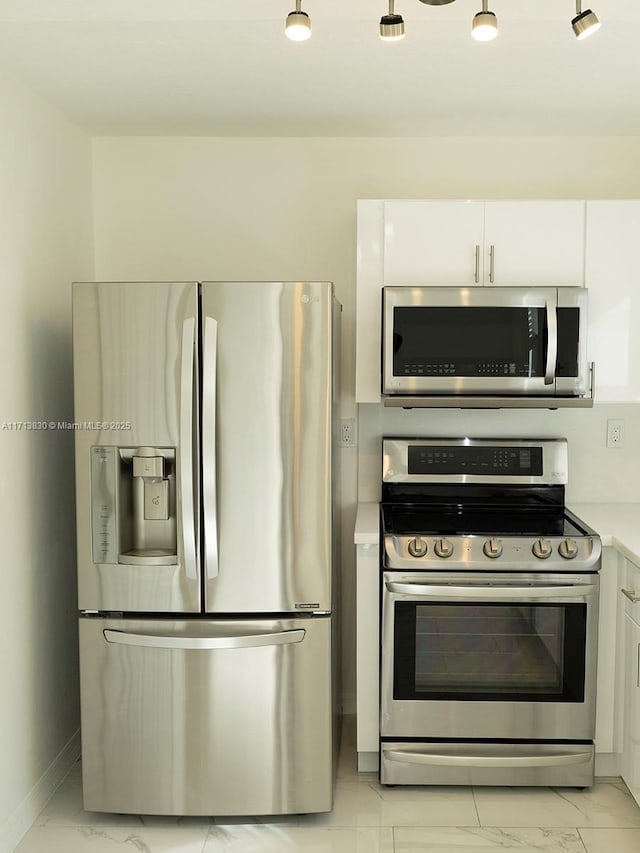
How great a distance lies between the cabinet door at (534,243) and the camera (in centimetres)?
294

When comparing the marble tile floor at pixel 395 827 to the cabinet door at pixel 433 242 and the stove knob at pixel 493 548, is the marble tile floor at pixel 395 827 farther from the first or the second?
the cabinet door at pixel 433 242

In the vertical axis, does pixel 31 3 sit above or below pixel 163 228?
above

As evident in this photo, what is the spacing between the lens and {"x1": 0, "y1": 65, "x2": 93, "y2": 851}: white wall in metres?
2.49

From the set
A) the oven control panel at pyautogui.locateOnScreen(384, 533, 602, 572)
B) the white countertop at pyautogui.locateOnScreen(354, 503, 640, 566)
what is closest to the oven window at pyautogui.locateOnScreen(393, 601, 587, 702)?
the oven control panel at pyautogui.locateOnScreen(384, 533, 602, 572)

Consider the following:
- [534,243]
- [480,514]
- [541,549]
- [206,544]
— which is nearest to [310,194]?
[534,243]

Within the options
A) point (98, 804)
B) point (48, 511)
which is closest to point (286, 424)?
point (48, 511)

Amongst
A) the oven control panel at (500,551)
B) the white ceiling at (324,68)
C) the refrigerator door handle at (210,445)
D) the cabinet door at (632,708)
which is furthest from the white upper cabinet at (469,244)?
the cabinet door at (632,708)

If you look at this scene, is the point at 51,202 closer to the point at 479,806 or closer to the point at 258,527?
the point at 258,527

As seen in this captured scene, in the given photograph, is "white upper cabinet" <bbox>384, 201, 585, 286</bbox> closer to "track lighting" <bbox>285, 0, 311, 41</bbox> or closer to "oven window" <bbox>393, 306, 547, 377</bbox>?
"oven window" <bbox>393, 306, 547, 377</bbox>

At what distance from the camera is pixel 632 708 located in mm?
2594

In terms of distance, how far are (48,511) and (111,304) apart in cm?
81

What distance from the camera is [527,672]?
275 cm

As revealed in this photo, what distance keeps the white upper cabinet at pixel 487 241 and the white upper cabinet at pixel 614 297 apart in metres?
0.06

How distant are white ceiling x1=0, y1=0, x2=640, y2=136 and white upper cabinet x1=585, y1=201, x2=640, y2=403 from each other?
410 millimetres
